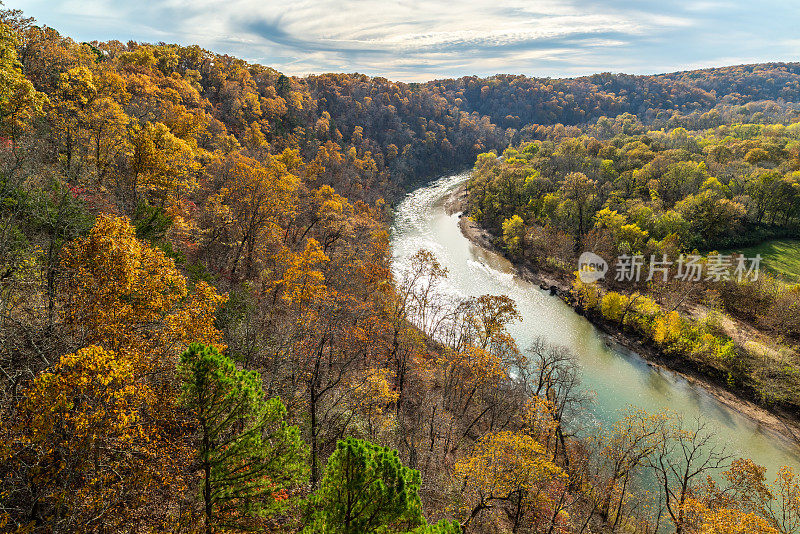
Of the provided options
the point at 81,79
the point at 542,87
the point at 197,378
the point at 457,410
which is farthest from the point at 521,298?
the point at 542,87

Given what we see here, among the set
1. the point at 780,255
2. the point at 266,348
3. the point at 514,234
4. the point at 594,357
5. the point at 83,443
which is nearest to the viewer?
the point at 83,443

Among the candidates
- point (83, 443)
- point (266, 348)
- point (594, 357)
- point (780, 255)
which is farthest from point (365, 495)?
point (780, 255)

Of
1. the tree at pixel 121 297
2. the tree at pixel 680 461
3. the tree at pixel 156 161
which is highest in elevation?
the tree at pixel 156 161

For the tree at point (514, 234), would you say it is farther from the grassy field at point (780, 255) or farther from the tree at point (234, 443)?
the tree at point (234, 443)

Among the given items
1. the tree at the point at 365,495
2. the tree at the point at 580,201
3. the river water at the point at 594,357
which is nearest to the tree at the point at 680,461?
the river water at the point at 594,357

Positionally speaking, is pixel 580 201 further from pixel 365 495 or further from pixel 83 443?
pixel 83 443

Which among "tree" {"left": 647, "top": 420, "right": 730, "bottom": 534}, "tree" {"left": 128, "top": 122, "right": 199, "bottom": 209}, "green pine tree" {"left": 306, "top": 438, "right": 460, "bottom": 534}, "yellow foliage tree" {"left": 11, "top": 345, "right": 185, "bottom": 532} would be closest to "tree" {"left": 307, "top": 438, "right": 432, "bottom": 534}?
"green pine tree" {"left": 306, "top": 438, "right": 460, "bottom": 534}
